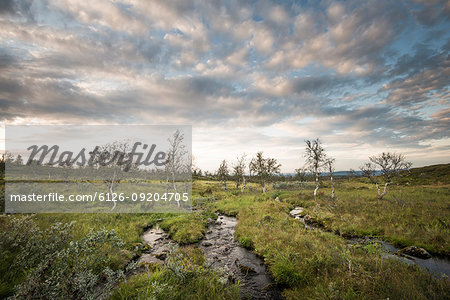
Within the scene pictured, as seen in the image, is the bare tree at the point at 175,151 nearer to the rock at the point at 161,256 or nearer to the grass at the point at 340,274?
the rock at the point at 161,256

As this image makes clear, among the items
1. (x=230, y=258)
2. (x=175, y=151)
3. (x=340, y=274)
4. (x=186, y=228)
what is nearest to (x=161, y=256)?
(x=230, y=258)

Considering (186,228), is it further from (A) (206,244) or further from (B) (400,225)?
(B) (400,225)

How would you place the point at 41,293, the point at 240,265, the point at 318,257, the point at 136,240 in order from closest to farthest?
the point at 41,293
the point at 318,257
the point at 240,265
the point at 136,240

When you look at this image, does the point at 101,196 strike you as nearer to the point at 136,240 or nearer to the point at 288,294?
the point at 136,240

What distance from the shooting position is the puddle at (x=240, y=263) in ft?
28.0

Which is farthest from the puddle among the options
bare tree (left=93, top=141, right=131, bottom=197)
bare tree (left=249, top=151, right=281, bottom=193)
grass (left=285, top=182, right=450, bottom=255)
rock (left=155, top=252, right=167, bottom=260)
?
bare tree (left=249, top=151, right=281, bottom=193)

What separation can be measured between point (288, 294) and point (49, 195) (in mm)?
38002

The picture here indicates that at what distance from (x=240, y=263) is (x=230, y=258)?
3.40 feet

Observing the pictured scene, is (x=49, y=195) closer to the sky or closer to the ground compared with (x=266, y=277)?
closer to the sky

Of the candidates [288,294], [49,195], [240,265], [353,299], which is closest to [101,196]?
[49,195]

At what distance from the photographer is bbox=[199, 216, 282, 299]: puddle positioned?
8.54 m

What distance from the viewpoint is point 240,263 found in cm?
1140

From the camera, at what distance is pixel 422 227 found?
1533 cm

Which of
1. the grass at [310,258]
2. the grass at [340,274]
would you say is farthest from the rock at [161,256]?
the grass at [340,274]
